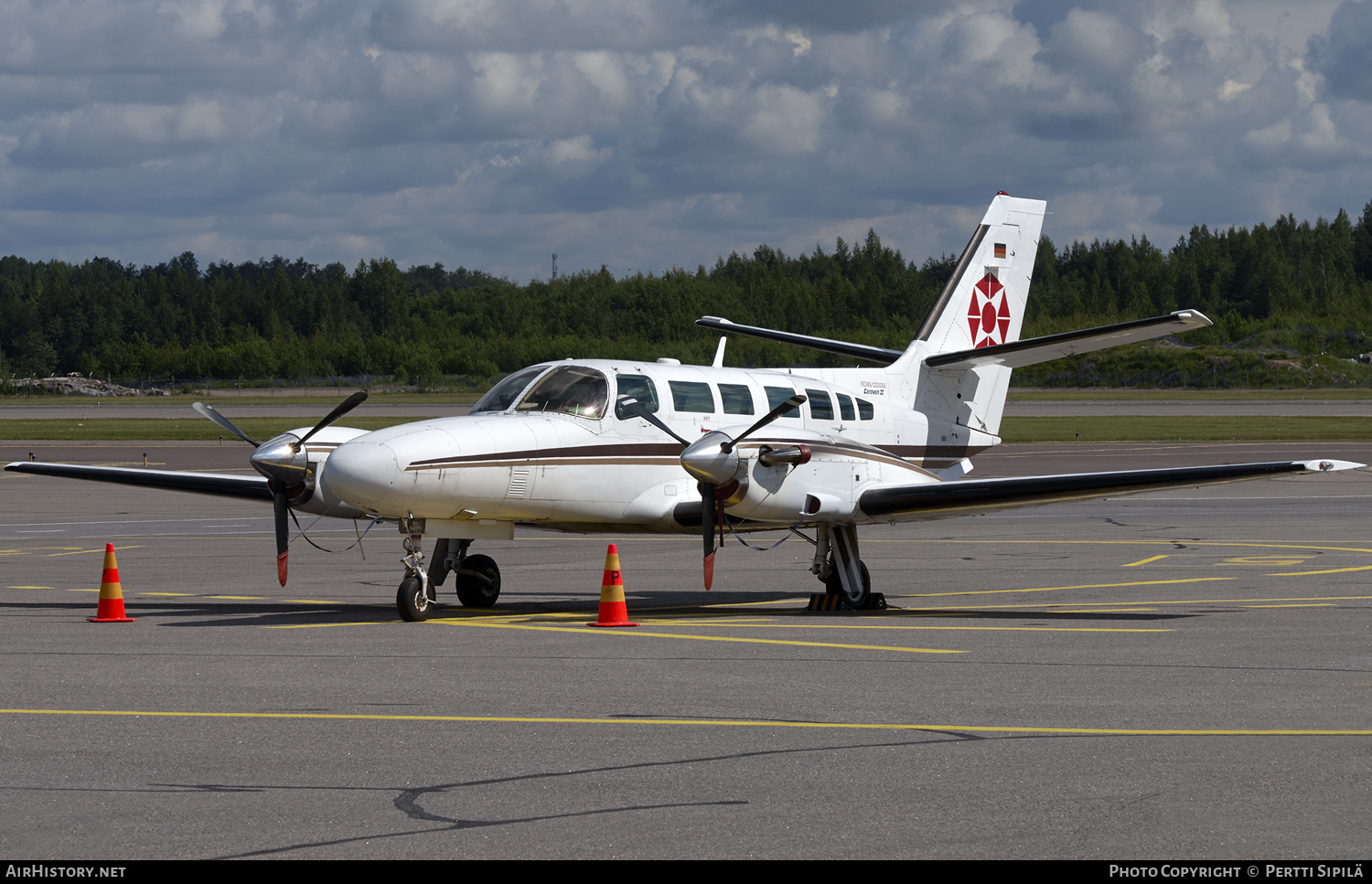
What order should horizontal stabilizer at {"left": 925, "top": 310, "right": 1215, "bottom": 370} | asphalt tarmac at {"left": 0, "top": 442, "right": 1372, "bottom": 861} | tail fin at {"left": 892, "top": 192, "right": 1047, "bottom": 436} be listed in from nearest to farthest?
asphalt tarmac at {"left": 0, "top": 442, "right": 1372, "bottom": 861}
horizontal stabilizer at {"left": 925, "top": 310, "right": 1215, "bottom": 370}
tail fin at {"left": 892, "top": 192, "right": 1047, "bottom": 436}

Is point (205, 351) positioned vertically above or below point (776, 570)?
above

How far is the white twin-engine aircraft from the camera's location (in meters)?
14.2

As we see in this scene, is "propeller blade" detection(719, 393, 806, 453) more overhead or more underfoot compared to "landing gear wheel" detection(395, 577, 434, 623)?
more overhead

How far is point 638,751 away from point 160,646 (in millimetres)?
6293

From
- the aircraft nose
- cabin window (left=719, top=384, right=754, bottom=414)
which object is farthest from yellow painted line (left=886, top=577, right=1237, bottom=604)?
the aircraft nose

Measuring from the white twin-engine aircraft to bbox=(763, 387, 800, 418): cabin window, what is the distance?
0.02 m

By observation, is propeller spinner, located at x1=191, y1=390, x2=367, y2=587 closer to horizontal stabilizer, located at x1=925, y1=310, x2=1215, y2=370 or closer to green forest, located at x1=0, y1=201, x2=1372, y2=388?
horizontal stabilizer, located at x1=925, y1=310, x2=1215, y2=370

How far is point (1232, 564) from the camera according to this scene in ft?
64.7

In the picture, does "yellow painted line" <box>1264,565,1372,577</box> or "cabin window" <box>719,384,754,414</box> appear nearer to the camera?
"cabin window" <box>719,384,754,414</box>

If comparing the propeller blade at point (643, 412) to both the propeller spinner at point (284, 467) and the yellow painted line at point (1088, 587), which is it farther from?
the yellow painted line at point (1088, 587)

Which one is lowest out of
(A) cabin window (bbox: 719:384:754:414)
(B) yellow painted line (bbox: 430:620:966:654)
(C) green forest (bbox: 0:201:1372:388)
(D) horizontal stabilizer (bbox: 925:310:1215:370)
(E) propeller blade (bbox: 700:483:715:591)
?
(B) yellow painted line (bbox: 430:620:966:654)

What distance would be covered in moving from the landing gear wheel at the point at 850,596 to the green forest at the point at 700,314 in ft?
274

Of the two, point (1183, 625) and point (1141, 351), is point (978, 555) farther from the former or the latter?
point (1141, 351)
